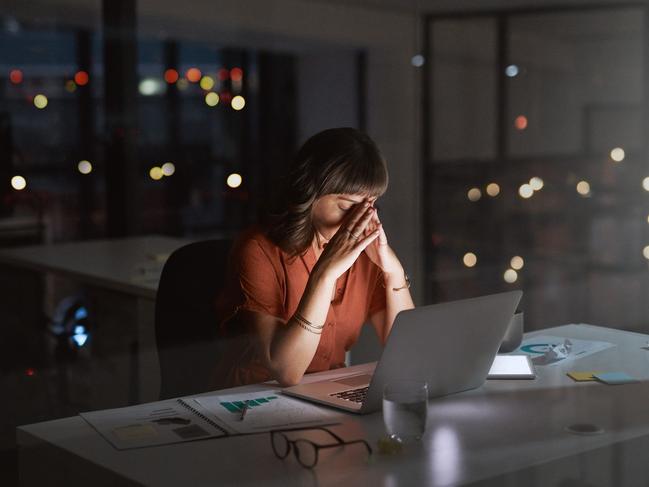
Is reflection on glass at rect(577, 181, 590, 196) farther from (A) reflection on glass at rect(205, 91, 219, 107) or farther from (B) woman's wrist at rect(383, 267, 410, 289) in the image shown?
(B) woman's wrist at rect(383, 267, 410, 289)

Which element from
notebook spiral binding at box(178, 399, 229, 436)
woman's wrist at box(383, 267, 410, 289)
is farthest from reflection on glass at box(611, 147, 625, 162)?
notebook spiral binding at box(178, 399, 229, 436)

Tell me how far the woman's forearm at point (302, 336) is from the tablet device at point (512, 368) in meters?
0.37

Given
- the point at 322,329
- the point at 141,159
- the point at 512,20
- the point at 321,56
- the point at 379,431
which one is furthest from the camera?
the point at 512,20

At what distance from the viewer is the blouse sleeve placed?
2.07 metres

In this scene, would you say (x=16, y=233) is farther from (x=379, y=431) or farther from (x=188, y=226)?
(x=379, y=431)

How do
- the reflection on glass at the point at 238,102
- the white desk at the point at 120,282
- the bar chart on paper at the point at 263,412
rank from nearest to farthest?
the bar chart on paper at the point at 263,412, the white desk at the point at 120,282, the reflection on glass at the point at 238,102

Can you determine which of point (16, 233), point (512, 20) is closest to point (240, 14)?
point (16, 233)

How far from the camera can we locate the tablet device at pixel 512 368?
195cm

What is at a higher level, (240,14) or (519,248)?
(240,14)

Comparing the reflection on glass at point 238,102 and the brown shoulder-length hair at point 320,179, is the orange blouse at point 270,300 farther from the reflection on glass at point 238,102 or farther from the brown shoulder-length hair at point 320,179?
the reflection on glass at point 238,102

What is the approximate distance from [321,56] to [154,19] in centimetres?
73

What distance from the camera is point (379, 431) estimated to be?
1594 mm

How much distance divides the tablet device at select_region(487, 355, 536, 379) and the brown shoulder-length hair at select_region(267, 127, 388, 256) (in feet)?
1.54

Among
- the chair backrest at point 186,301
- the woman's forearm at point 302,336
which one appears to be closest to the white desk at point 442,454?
the woman's forearm at point 302,336
